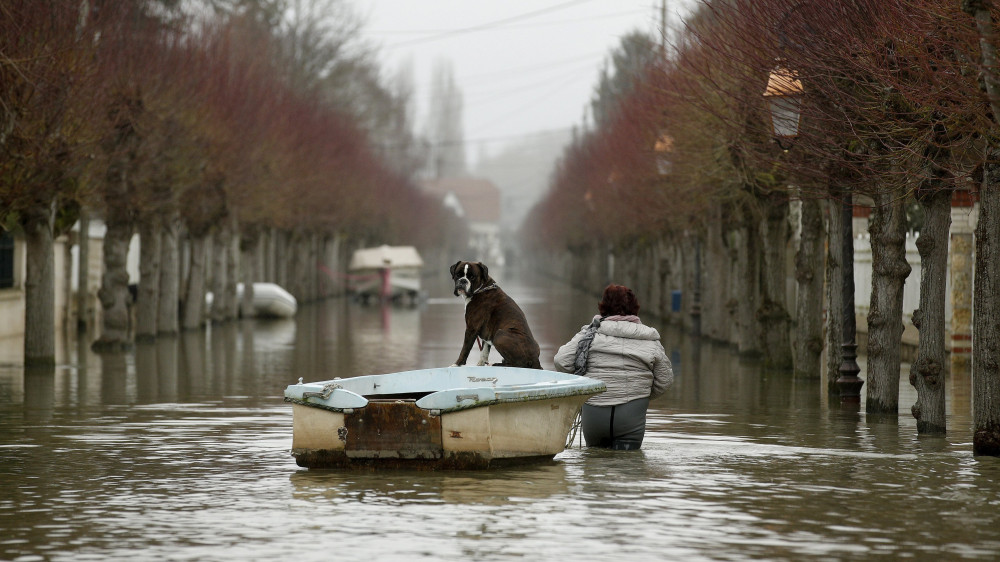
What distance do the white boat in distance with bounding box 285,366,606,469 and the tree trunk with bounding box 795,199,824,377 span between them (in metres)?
11.3

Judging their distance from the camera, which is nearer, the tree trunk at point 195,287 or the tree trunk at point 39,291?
the tree trunk at point 39,291

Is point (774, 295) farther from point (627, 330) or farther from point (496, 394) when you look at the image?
point (496, 394)

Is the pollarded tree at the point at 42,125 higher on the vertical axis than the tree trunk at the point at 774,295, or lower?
higher

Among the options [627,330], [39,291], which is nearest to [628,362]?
[627,330]

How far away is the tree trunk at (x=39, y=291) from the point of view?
2688 centimetres

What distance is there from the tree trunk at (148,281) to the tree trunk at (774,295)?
45.4 feet

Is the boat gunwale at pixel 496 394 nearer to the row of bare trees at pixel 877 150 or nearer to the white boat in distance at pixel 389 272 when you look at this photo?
the row of bare trees at pixel 877 150

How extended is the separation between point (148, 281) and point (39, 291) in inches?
355

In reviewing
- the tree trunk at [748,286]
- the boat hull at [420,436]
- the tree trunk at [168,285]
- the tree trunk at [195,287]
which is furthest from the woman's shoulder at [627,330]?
the tree trunk at [195,287]

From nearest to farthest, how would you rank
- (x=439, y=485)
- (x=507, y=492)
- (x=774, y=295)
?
(x=507, y=492) → (x=439, y=485) → (x=774, y=295)

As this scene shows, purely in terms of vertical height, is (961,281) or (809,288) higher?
(961,281)

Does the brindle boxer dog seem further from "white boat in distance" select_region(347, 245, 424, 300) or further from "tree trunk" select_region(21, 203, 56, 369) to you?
"white boat in distance" select_region(347, 245, 424, 300)

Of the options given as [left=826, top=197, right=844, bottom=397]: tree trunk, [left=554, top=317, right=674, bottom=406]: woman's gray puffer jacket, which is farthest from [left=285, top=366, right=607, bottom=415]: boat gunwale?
[left=826, top=197, right=844, bottom=397]: tree trunk

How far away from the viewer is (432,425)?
12984mm
